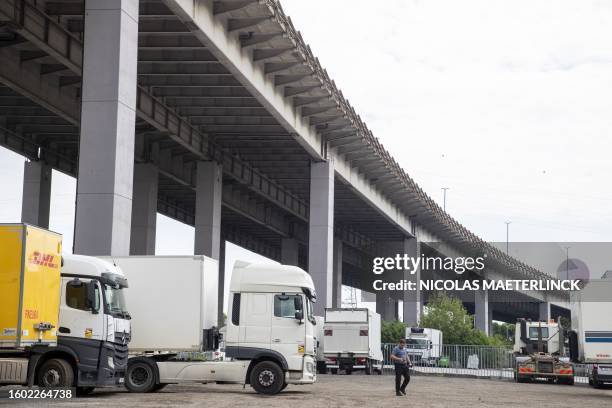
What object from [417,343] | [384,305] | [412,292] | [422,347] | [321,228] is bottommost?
[422,347]

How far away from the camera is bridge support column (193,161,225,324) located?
175 feet

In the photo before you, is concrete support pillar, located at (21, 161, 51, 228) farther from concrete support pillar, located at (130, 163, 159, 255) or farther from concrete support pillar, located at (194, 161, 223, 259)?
concrete support pillar, located at (194, 161, 223, 259)

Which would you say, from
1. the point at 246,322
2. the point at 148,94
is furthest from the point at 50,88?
the point at 246,322

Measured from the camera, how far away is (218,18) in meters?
33.6

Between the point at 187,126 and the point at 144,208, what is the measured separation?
7.14 m

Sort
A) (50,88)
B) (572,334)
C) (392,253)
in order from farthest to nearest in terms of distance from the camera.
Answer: (392,253)
(50,88)
(572,334)

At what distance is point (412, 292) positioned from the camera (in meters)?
82.8

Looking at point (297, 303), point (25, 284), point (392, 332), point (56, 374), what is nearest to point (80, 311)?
point (56, 374)

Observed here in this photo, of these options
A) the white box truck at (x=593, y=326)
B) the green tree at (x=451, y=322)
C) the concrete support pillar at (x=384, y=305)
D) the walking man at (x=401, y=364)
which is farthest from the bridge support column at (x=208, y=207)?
the concrete support pillar at (x=384, y=305)

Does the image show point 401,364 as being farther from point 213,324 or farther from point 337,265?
point 337,265

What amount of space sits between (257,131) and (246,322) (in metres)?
24.0

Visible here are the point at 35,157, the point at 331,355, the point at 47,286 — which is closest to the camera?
the point at 47,286

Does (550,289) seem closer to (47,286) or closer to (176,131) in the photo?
(176,131)

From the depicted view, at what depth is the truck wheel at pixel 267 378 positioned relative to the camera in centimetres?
2603
